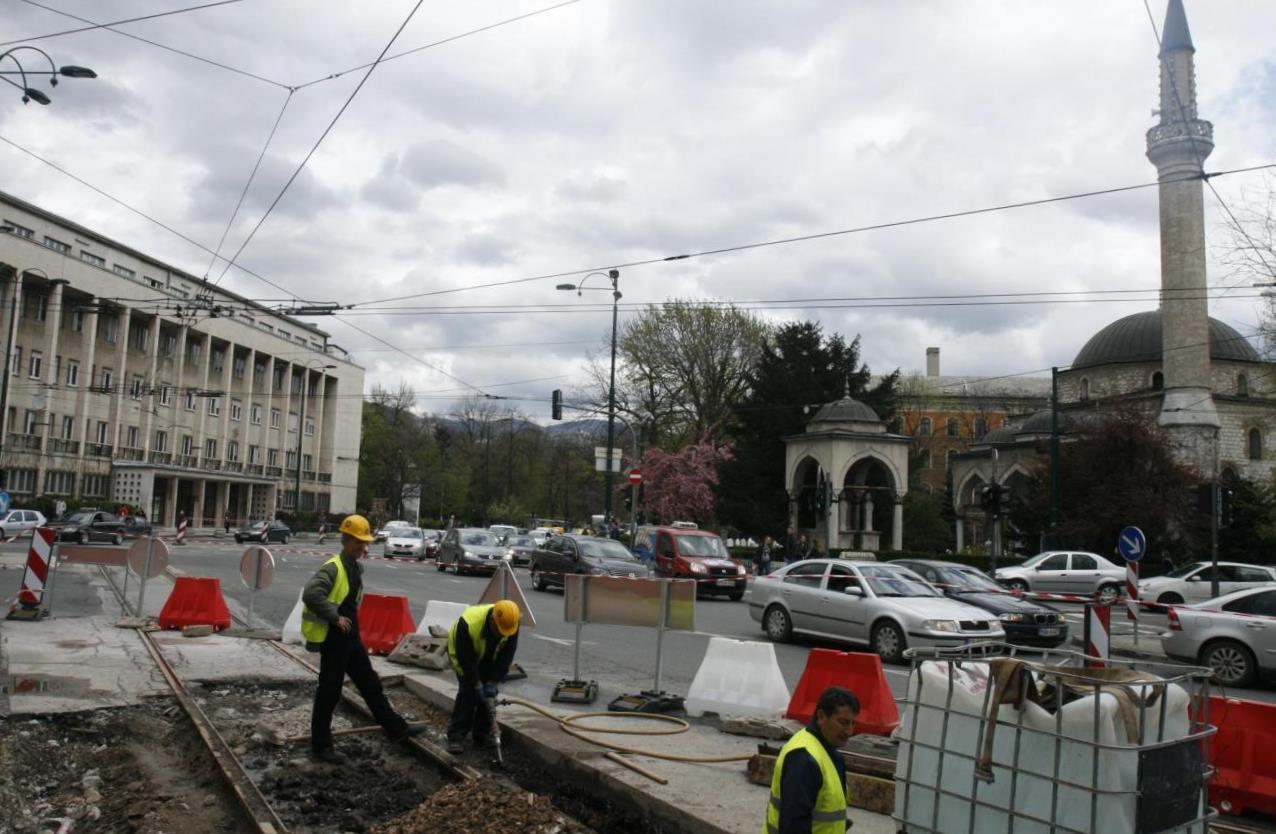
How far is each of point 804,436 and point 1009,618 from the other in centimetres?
3095

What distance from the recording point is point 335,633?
7363 mm

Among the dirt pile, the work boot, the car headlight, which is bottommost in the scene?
the work boot

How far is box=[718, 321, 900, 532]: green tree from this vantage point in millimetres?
51562

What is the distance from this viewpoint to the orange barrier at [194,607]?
14750mm

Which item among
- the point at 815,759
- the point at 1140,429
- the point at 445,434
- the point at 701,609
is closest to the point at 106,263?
the point at 445,434

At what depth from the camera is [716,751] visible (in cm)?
793

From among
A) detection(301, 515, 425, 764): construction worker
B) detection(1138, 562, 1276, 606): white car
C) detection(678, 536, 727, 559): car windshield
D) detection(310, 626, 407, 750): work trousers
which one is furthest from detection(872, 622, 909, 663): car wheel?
detection(1138, 562, 1276, 606): white car

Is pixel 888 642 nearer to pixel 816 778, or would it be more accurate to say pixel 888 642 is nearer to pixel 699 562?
pixel 816 778

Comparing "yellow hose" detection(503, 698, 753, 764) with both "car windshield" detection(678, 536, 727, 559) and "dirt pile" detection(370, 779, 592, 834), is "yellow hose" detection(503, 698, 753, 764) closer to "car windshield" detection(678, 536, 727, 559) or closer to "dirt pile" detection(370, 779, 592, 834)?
"dirt pile" detection(370, 779, 592, 834)

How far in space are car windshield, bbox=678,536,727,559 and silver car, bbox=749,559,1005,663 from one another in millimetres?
8881

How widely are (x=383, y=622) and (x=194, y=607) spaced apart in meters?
3.46

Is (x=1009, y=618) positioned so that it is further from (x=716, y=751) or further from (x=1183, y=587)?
(x=1183, y=587)

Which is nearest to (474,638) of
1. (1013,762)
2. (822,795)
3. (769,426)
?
(822,795)

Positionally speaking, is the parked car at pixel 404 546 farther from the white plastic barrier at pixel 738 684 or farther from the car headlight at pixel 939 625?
the white plastic barrier at pixel 738 684
